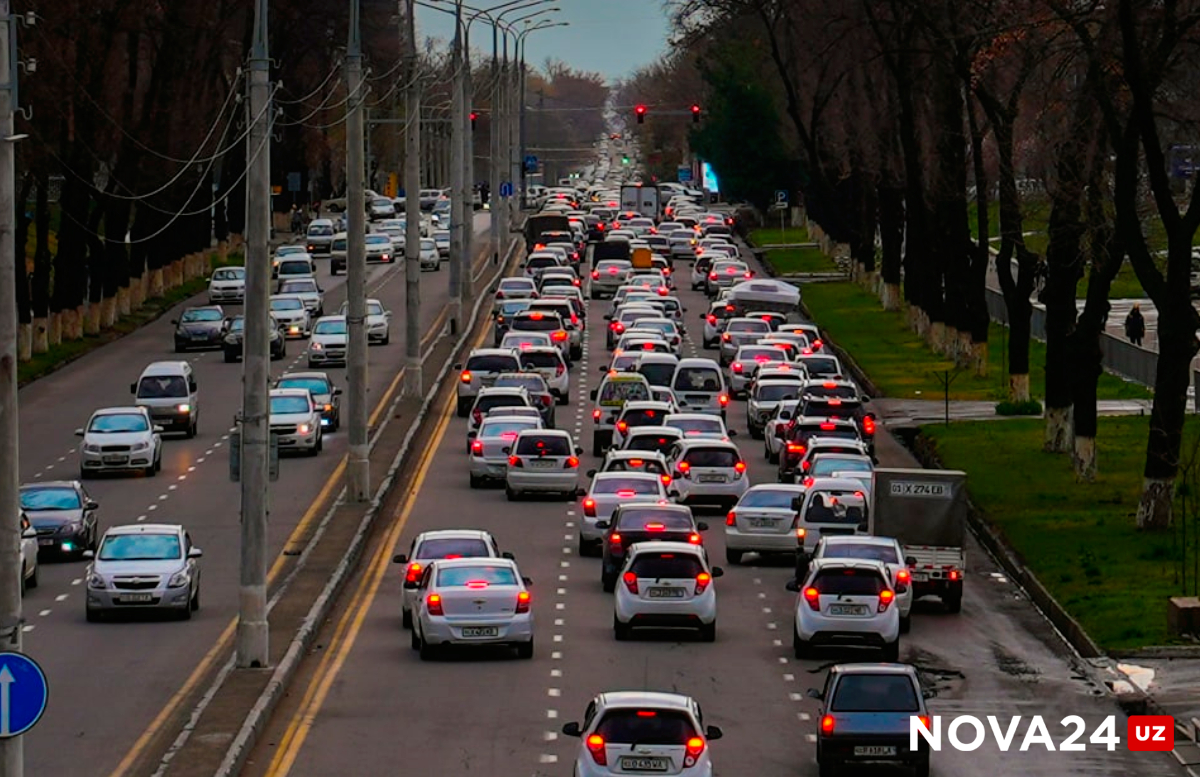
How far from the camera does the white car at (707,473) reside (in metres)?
50.5

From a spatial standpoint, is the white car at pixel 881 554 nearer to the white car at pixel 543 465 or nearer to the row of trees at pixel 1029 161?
the row of trees at pixel 1029 161

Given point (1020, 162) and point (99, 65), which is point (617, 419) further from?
point (1020, 162)

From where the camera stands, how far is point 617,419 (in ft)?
194

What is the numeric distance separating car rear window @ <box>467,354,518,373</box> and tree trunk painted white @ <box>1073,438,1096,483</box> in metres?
17.6

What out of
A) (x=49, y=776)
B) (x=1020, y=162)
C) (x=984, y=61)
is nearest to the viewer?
(x=49, y=776)

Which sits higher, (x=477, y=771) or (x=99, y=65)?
(x=99, y=65)

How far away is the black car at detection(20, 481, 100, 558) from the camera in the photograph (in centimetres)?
4478

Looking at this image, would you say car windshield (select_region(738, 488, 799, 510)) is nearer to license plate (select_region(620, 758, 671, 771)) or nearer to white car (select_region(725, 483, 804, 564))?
white car (select_region(725, 483, 804, 564))

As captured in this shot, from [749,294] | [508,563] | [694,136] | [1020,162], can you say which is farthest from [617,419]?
[694,136]

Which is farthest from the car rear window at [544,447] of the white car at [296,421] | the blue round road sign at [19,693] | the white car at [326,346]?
the blue round road sign at [19,693]

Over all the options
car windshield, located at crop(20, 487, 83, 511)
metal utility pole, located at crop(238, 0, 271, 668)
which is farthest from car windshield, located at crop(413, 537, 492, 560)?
car windshield, located at crop(20, 487, 83, 511)

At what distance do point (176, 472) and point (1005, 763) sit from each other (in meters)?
30.6

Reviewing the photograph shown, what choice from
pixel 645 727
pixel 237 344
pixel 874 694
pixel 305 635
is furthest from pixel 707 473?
A: pixel 237 344

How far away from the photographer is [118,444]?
2174 inches
